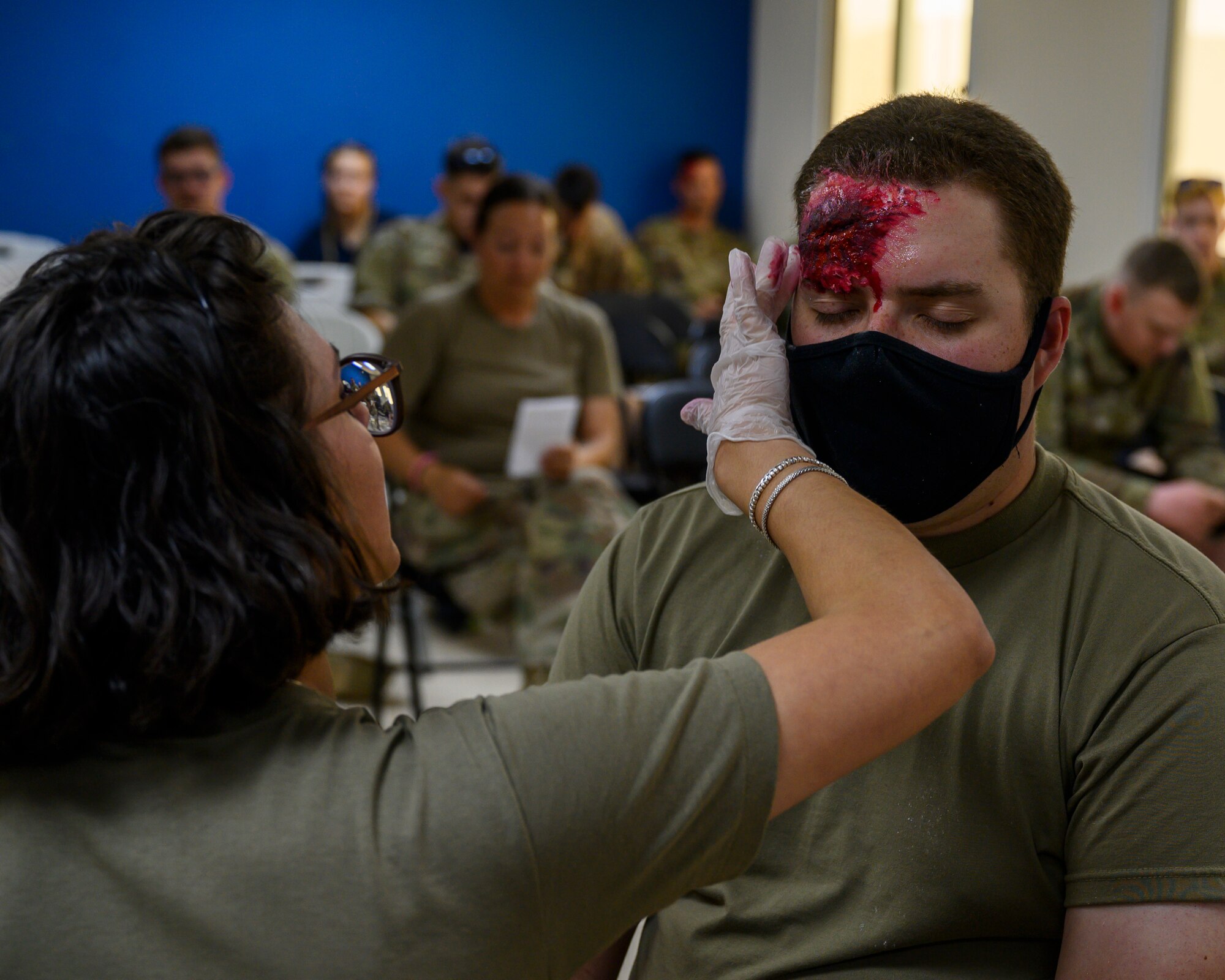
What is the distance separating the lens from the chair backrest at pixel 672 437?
329 cm

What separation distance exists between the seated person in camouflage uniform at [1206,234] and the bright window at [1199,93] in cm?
17

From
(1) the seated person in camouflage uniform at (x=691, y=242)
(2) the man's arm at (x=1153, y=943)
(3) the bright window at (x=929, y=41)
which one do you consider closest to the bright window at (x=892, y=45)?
(3) the bright window at (x=929, y=41)

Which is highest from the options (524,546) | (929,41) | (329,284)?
(929,41)

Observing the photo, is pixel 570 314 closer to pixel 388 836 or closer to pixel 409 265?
pixel 409 265

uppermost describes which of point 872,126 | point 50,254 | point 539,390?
point 872,126

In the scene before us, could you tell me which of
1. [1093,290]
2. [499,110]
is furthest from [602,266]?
[1093,290]

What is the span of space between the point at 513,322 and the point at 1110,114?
251 cm

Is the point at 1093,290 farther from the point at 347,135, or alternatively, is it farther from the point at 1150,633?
the point at 347,135

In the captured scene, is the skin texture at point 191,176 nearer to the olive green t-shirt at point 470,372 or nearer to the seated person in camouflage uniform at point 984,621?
the olive green t-shirt at point 470,372

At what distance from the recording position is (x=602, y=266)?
5.84 m

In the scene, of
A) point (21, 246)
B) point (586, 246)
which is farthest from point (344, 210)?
point (21, 246)

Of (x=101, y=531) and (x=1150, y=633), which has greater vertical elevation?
(x=101, y=531)

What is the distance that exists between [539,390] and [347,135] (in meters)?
3.81

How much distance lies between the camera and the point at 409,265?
210 inches
